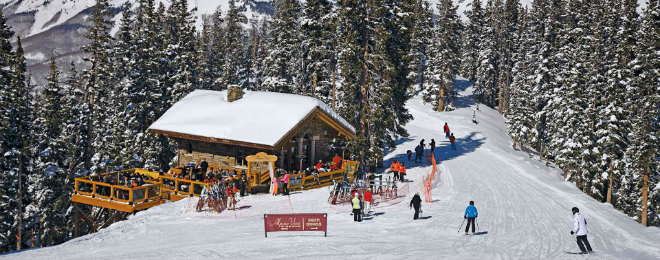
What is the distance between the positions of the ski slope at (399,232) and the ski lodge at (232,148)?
1.33 metres

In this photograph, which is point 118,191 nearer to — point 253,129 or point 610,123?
point 253,129

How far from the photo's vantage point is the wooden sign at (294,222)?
16859 mm

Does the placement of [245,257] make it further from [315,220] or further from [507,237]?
[507,237]

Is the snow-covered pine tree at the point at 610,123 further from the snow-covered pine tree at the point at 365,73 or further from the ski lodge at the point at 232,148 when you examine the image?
the ski lodge at the point at 232,148

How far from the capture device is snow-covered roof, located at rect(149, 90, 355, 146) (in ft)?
88.6

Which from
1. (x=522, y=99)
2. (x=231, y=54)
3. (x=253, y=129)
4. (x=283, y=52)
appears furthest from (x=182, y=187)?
(x=522, y=99)

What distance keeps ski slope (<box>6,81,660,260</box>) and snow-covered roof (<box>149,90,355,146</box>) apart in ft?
13.0

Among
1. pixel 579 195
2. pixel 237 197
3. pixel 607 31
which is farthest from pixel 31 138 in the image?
pixel 607 31

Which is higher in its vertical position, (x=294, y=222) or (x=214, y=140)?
(x=214, y=140)

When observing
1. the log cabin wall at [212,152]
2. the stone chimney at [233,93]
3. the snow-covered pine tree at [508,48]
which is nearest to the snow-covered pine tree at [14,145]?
the log cabin wall at [212,152]

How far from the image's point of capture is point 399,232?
19047mm

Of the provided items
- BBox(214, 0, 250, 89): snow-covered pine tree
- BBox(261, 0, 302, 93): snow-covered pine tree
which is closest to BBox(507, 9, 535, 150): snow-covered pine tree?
BBox(261, 0, 302, 93): snow-covered pine tree

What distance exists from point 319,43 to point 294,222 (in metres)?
23.0

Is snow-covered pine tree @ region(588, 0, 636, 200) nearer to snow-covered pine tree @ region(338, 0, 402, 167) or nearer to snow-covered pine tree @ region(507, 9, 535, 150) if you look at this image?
snow-covered pine tree @ region(507, 9, 535, 150)
